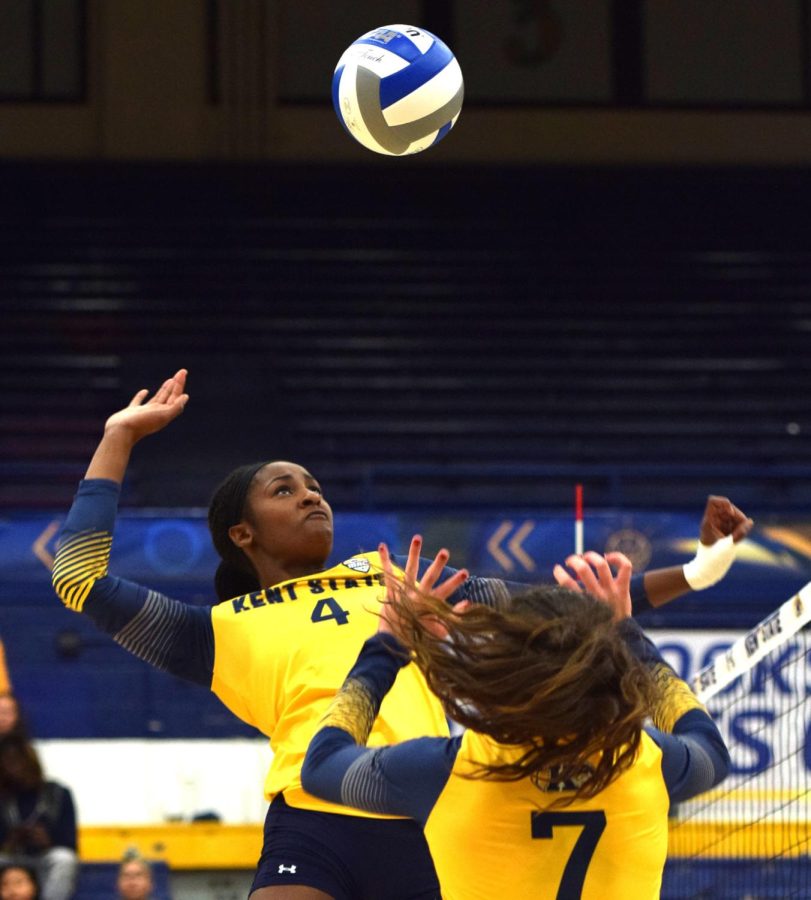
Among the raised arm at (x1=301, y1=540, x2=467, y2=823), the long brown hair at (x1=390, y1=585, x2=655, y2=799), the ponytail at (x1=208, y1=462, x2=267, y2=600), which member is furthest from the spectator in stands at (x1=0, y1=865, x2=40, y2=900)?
the long brown hair at (x1=390, y1=585, x2=655, y2=799)

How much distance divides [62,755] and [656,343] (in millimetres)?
7228

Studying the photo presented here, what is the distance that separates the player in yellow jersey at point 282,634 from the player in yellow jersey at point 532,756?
750mm

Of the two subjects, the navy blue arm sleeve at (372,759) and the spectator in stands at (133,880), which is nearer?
the navy blue arm sleeve at (372,759)

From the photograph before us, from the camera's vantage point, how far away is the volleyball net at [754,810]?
27.0 ft

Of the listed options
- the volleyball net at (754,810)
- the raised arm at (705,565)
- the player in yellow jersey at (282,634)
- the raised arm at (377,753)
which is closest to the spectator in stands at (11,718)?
the volleyball net at (754,810)

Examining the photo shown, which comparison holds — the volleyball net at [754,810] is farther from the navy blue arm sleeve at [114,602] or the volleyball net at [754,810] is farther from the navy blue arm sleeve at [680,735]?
the navy blue arm sleeve at [680,735]

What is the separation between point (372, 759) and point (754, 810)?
21.9ft

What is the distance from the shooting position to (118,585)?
377 centimetres

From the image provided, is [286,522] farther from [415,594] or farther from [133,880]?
[133,880]

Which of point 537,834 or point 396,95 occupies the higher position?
point 396,95

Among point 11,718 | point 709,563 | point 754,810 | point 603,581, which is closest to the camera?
point 603,581

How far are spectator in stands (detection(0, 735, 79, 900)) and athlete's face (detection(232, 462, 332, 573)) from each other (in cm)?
478

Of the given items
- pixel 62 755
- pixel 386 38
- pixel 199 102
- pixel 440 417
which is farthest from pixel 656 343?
pixel 386 38

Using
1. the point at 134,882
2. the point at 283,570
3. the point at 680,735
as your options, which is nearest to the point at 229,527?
the point at 283,570
